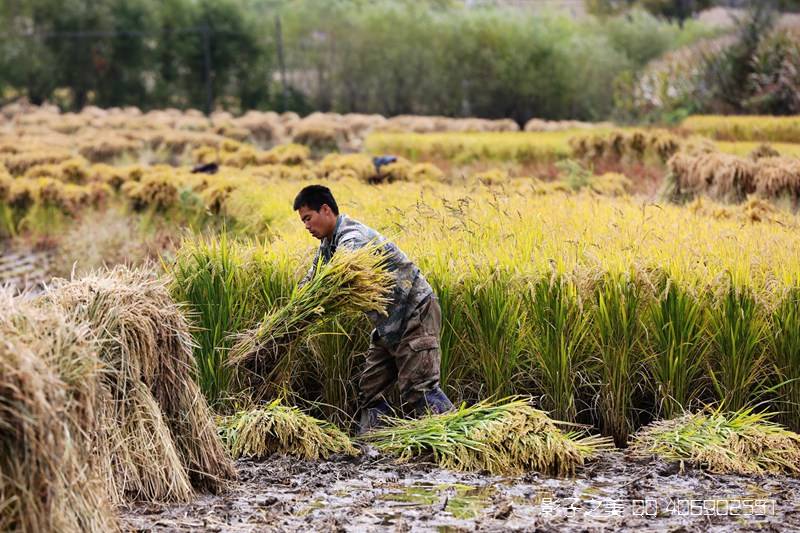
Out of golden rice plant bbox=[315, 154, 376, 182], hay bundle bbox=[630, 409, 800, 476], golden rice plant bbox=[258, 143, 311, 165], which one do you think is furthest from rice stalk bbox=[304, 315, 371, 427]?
golden rice plant bbox=[258, 143, 311, 165]

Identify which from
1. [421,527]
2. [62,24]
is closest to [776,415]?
[421,527]

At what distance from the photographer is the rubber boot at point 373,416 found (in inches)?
289

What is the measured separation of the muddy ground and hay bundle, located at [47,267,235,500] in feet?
A: 0.53

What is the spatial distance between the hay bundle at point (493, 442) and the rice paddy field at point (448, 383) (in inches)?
0.6

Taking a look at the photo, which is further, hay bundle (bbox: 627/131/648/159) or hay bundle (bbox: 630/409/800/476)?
hay bundle (bbox: 627/131/648/159)

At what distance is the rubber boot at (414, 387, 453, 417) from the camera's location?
719cm

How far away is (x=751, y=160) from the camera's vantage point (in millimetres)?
15086

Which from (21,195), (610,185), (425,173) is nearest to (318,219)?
(610,185)

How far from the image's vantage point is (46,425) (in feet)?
14.1

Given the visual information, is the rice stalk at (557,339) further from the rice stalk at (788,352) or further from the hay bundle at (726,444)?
the rice stalk at (788,352)

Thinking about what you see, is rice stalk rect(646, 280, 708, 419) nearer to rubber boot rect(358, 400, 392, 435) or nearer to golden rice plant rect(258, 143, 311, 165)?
rubber boot rect(358, 400, 392, 435)

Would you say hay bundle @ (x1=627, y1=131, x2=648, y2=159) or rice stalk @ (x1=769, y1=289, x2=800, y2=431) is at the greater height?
hay bundle @ (x1=627, y1=131, x2=648, y2=159)

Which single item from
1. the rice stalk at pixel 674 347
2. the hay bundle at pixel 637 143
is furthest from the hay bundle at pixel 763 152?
the rice stalk at pixel 674 347

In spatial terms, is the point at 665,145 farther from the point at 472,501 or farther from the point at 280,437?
the point at 472,501
